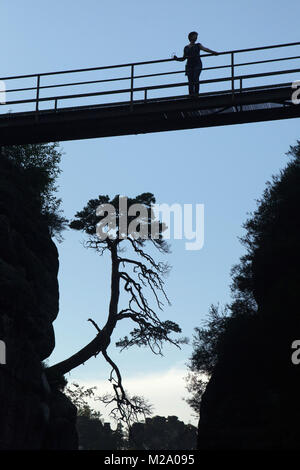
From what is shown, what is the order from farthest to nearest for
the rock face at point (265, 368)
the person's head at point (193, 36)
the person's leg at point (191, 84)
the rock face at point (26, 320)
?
the rock face at point (26, 320) → the rock face at point (265, 368) → the person's leg at point (191, 84) → the person's head at point (193, 36)

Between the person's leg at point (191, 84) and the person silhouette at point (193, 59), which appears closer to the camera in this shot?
the person silhouette at point (193, 59)

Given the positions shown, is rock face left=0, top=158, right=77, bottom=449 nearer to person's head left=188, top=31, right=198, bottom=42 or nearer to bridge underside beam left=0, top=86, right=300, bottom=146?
bridge underside beam left=0, top=86, right=300, bottom=146

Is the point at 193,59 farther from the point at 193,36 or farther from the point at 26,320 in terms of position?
the point at 26,320

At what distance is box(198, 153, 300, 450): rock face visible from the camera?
69.5ft

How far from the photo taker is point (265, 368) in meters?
22.6

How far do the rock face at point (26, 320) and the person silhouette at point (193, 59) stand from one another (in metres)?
8.16

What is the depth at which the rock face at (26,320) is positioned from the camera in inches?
844

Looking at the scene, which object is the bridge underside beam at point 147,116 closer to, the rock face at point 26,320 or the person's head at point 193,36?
the person's head at point 193,36

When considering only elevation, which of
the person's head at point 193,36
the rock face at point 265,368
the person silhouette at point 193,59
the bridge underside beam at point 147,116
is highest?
the person's head at point 193,36

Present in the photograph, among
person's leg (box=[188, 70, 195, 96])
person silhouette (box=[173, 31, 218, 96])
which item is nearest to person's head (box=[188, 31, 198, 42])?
person silhouette (box=[173, 31, 218, 96])

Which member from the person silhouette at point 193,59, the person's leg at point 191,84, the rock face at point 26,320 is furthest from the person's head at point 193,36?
the rock face at point 26,320

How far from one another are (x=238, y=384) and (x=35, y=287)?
346 inches

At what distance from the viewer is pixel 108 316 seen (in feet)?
106

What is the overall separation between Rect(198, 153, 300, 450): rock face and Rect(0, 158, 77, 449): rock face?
6069 millimetres
